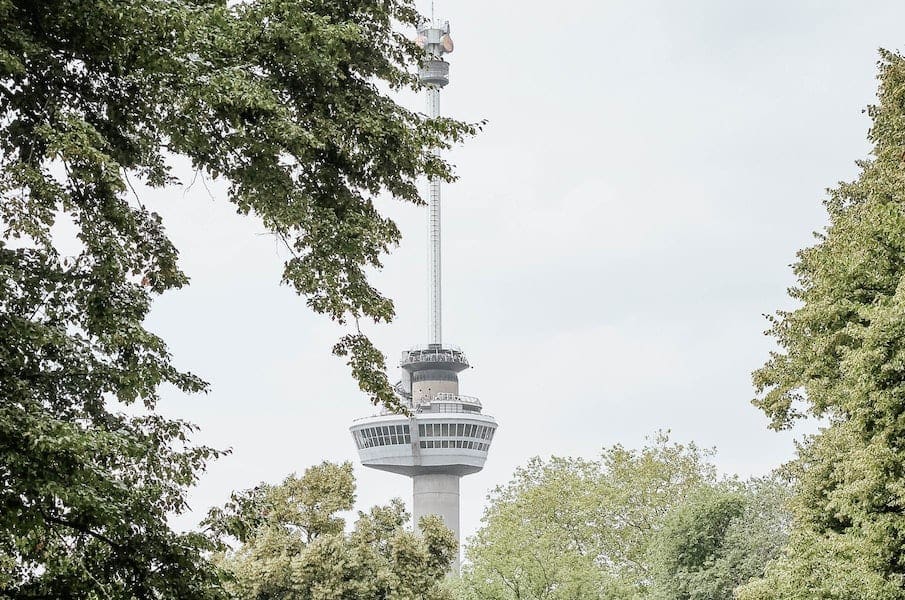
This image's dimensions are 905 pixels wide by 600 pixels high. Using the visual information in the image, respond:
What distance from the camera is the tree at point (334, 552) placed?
31484mm

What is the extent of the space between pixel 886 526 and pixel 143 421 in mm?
12725

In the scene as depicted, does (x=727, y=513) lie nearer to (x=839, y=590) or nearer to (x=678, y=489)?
(x=678, y=489)

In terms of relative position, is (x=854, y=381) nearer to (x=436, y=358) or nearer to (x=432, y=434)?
(x=432, y=434)

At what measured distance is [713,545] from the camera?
3831cm

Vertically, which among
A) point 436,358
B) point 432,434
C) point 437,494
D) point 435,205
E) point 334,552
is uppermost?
point 435,205

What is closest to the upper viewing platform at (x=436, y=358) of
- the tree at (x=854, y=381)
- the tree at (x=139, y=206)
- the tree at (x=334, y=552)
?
the tree at (x=334, y=552)

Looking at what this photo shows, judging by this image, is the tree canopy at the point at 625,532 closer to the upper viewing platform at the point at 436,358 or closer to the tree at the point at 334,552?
the tree at the point at 334,552

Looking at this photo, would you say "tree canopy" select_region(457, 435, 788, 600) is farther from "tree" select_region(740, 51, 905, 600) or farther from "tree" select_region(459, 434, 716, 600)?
"tree" select_region(740, 51, 905, 600)

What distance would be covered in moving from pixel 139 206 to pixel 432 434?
92267 millimetres

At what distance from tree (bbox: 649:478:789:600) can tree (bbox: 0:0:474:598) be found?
2688cm

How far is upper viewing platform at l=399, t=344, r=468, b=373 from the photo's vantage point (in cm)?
10819

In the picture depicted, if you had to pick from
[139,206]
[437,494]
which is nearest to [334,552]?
[139,206]

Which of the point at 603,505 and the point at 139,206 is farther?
the point at 603,505

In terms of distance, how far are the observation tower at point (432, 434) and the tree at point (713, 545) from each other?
62.5 metres
